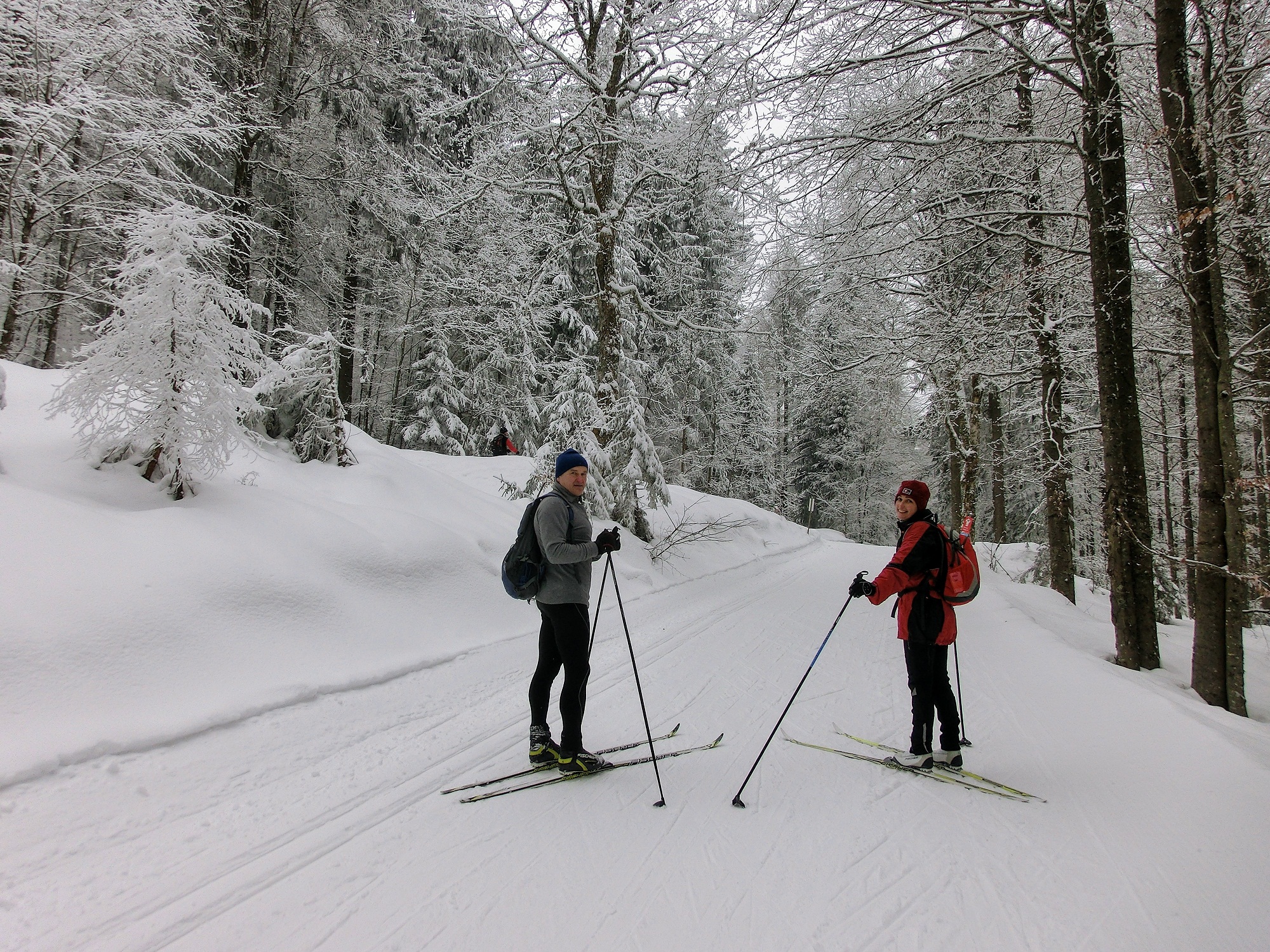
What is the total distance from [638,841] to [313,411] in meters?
7.05

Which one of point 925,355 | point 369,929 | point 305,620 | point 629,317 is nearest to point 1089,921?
point 369,929

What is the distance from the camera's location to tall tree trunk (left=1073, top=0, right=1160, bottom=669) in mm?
6012

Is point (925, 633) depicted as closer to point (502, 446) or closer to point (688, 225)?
point (502, 446)

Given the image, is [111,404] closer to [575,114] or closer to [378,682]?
[378,682]

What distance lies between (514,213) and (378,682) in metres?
9.73

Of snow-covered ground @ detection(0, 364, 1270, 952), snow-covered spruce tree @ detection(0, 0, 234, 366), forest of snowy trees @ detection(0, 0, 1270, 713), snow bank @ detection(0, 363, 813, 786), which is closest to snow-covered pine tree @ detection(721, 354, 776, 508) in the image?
forest of snowy trees @ detection(0, 0, 1270, 713)

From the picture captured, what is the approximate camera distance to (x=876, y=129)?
21.1ft

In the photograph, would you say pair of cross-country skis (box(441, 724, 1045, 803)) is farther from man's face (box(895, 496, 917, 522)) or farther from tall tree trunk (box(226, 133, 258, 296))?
tall tree trunk (box(226, 133, 258, 296))

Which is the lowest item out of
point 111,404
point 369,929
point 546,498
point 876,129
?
point 369,929

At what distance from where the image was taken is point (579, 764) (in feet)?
11.4

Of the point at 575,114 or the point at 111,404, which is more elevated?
the point at 575,114

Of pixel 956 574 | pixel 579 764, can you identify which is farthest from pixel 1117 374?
pixel 579 764

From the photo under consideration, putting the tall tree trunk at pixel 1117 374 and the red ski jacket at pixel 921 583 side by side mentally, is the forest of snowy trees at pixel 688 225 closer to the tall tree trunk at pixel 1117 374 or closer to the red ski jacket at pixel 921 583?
the tall tree trunk at pixel 1117 374

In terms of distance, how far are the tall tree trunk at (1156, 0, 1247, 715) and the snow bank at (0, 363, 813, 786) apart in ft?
22.5
